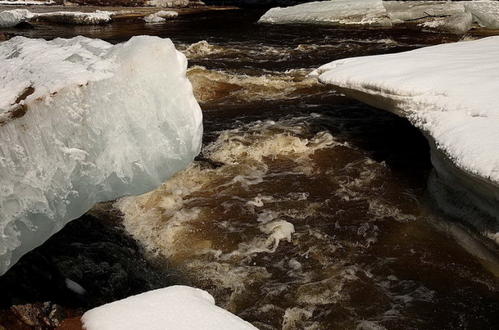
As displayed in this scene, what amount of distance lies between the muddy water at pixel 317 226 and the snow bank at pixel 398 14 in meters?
8.93

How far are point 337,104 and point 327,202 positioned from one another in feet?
12.1

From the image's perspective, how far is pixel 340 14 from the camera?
57.7ft

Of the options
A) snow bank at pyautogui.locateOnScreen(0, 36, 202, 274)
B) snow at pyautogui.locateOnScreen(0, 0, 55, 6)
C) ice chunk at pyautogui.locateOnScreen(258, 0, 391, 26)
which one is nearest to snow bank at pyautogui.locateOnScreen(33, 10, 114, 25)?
snow at pyautogui.locateOnScreen(0, 0, 55, 6)

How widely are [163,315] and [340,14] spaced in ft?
56.7

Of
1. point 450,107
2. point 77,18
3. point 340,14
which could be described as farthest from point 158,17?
point 450,107

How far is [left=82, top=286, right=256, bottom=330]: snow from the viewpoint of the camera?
2.04m

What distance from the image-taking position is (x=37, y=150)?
296 centimetres

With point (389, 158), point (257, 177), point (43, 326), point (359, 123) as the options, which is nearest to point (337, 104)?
point (359, 123)

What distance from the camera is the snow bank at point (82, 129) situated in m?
2.90

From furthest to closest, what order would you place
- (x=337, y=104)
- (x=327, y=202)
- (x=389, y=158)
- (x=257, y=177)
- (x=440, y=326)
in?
(x=337, y=104) < (x=389, y=158) < (x=257, y=177) < (x=327, y=202) < (x=440, y=326)

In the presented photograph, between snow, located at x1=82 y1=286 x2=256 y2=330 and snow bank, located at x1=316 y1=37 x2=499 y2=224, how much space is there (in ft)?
8.33

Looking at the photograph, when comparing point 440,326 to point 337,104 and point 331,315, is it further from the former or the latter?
point 337,104

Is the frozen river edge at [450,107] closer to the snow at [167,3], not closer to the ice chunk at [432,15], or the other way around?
the ice chunk at [432,15]

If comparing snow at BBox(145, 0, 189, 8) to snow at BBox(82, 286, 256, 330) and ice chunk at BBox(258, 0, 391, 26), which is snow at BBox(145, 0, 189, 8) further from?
snow at BBox(82, 286, 256, 330)
